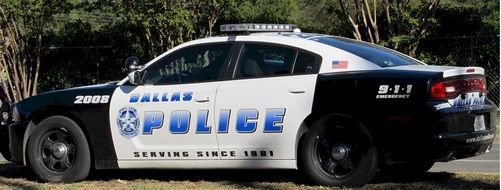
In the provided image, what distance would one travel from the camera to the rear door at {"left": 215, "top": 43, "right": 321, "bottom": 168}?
6754 millimetres

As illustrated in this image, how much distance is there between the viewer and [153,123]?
7.28 metres

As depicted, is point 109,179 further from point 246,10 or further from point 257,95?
point 246,10

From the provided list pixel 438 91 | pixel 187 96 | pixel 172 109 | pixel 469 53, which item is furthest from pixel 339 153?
pixel 469 53

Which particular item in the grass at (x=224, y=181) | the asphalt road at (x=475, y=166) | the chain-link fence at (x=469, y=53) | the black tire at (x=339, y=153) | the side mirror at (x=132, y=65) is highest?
the side mirror at (x=132, y=65)

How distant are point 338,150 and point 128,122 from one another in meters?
2.05

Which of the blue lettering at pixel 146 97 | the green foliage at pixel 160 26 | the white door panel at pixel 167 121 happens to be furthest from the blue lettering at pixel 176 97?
the green foliage at pixel 160 26

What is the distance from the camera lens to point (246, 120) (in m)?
A: 6.91

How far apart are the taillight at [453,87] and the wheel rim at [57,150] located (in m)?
3.53

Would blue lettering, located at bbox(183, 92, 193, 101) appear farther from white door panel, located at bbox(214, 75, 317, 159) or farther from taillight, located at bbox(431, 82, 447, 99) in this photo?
taillight, located at bbox(431, 82, 447, 99)

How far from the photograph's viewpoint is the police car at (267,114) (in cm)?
637

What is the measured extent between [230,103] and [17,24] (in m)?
12.5

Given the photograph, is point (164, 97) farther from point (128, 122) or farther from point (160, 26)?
point (160, 26)

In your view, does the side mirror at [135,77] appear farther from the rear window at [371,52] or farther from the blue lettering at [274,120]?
the rear window at [371,52]

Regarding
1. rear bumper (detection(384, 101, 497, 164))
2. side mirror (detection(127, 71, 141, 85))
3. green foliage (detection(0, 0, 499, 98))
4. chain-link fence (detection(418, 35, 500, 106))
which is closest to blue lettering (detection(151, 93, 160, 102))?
side mirror (detection(127, 71, 141, 85))
